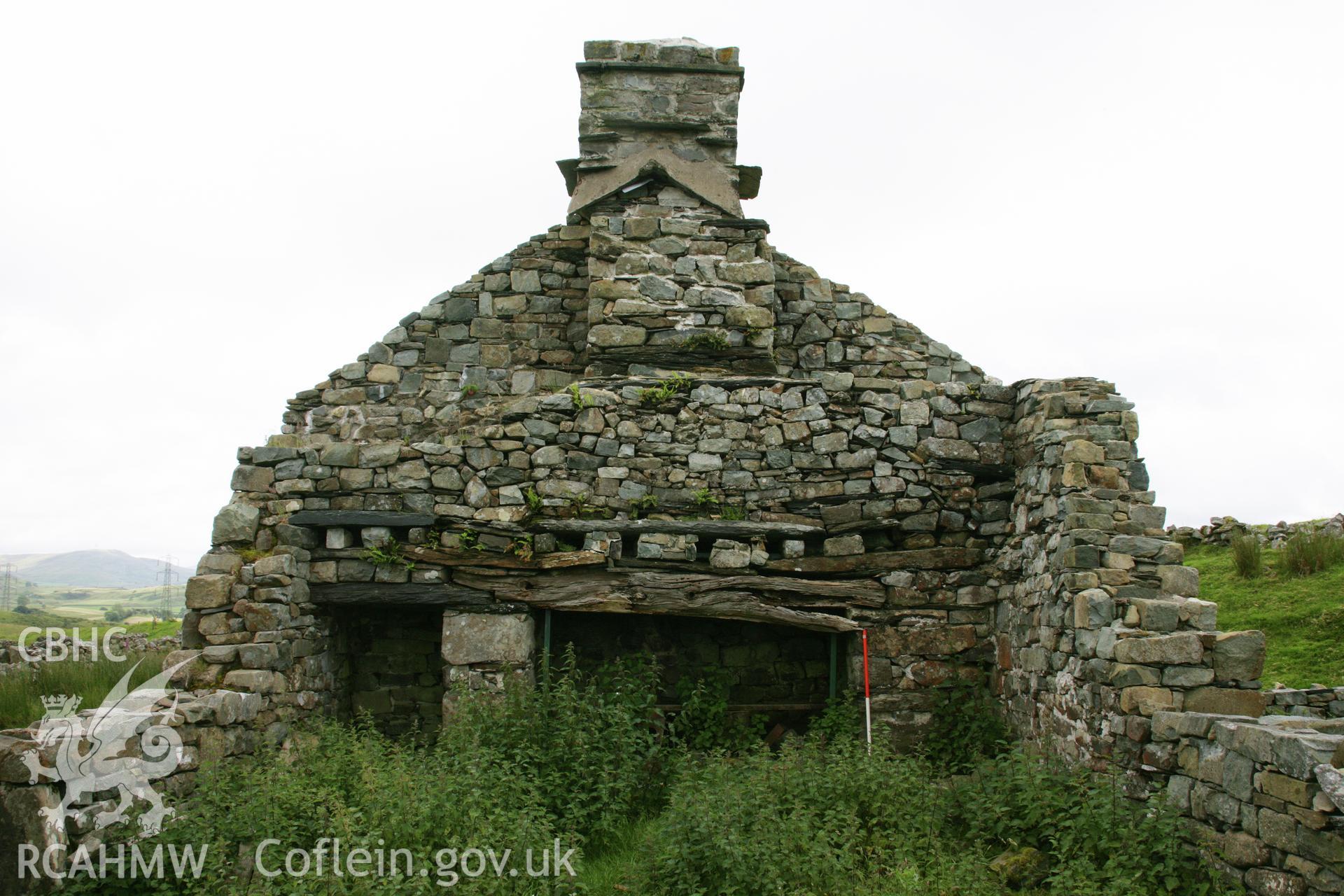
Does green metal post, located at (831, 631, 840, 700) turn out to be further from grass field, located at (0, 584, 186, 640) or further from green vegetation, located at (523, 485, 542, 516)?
grass field, located at (0, 584, 186, 640)

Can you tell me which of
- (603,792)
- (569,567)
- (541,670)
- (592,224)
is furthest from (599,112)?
(603,792)

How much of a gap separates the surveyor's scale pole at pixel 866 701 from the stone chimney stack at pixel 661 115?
5.62 meters

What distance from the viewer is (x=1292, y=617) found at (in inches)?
420

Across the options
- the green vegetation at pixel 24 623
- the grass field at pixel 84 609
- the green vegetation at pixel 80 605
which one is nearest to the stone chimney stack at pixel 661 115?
the grass field at pixel 84 609

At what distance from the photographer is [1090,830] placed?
19.7 feet

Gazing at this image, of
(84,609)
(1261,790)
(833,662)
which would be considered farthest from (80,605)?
(1261,790)

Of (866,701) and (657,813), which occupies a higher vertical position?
(866,701)

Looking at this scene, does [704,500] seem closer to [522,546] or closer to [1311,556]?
[522,546]

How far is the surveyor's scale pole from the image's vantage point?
877 cm

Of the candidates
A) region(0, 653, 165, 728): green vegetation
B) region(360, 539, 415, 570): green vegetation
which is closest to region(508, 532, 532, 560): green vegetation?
region(360, 539, 415, 570): green vegetation

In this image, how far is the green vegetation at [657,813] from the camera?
5551 millimetres

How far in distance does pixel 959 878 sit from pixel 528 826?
2603 mm

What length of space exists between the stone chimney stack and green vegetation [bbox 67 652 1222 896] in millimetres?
6405

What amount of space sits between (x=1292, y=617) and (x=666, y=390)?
7.54m
